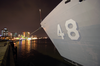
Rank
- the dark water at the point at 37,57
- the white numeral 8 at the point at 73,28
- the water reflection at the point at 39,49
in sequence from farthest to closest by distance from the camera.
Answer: the water reflection at the point at 39,49, the dark water at the point at 37,57, the white numeral 8 at the point at 73,28

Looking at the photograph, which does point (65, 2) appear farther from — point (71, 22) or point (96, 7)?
point (96, 7)

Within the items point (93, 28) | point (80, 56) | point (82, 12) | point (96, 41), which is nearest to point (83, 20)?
point (82, 12)

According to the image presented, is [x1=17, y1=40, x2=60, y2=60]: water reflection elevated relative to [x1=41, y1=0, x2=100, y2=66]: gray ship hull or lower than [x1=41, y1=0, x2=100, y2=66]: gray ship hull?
lower

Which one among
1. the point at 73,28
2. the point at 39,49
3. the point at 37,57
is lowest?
the point at 39,49

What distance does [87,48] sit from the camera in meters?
3.37

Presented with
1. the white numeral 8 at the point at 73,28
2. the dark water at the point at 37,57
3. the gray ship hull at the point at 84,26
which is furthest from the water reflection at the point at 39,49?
the white numeral 8 at the point at 73,28

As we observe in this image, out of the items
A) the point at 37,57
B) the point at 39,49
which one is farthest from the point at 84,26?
the point at 39,49

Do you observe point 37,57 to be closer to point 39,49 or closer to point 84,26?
point 39,49

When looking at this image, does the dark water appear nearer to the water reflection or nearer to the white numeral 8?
the water reflection

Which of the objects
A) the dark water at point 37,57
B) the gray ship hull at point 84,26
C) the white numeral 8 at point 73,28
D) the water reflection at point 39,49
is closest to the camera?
the gray ship hull at point 84,26

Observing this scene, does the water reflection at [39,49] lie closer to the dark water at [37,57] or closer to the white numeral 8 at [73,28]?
the dark water at [37,57]

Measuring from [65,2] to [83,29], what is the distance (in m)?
2.15

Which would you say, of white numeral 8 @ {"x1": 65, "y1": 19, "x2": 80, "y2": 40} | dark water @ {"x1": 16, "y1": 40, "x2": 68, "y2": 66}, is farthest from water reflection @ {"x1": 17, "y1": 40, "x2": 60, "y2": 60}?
white numeral 8 @ {"x1": 65, "y1": 19, "x2": 80, "y2": 40}

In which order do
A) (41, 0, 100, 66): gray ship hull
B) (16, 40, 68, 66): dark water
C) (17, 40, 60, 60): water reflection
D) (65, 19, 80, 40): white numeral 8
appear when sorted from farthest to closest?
1. (17, 40, 60, 60): water reflection
2. (16, 40, 68, 66): dark water
3. (65, 19, 80, 40): white numeral 8
4. (41, 0, 100, 66): gray ship hull
